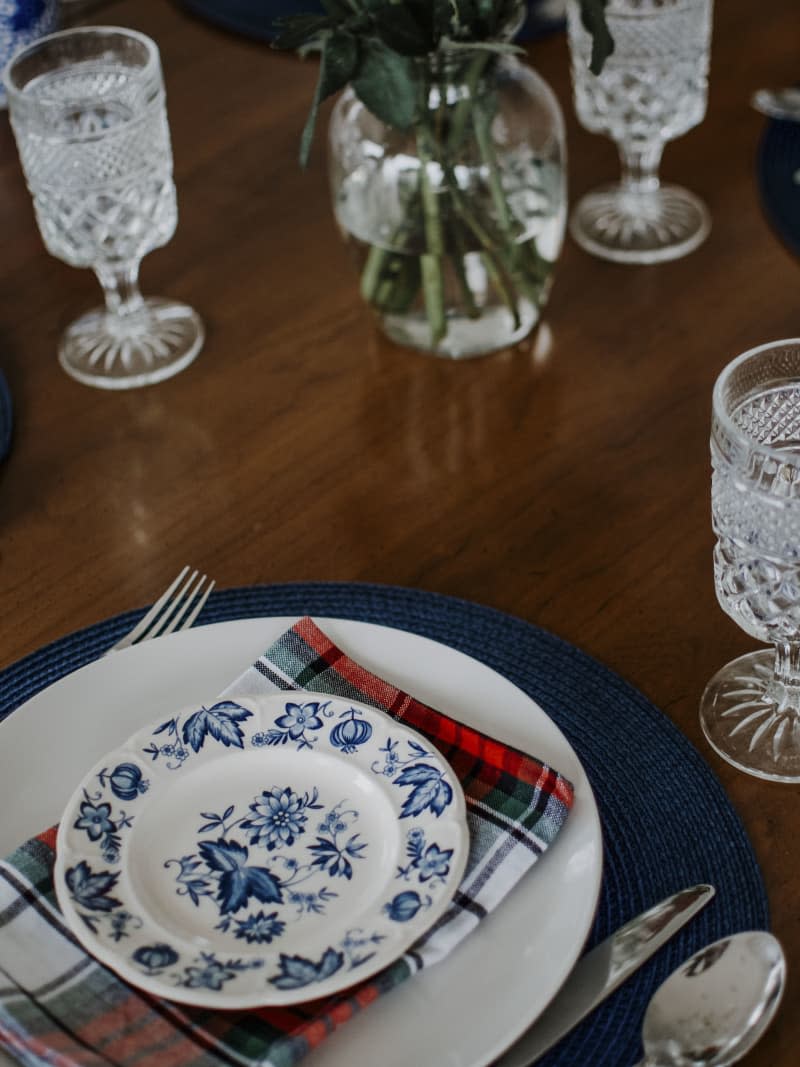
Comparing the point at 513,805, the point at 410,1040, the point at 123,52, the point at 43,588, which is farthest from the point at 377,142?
the point at 410,1040

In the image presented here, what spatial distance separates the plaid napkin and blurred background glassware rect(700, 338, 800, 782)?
0.14m

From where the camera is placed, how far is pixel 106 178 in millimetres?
951

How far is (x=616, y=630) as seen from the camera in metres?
0.79

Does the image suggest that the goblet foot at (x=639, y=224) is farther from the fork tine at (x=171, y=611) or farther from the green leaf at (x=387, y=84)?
the fork tine at (x=171, y=611)

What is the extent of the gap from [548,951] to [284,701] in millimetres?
177

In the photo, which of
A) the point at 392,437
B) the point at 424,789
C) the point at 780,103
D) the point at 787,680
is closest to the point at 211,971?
the point at 424,789

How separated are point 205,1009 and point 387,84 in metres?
0.58

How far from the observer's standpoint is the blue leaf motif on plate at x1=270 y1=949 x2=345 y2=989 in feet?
1.77

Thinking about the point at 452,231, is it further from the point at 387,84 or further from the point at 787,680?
the point at 787,680

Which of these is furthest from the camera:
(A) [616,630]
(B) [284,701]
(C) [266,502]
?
(C) [266,502]

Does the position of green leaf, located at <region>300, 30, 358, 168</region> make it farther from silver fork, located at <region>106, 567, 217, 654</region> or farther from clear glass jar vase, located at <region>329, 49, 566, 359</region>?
silver fork, located at <region>106, 567, 217, 654</region>

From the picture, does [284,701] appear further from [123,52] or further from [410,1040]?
[123,52]

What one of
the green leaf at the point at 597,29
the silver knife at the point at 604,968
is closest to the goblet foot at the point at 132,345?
the green leaf at the point at 597,29

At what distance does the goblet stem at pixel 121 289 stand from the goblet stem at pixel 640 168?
1.34 feet
